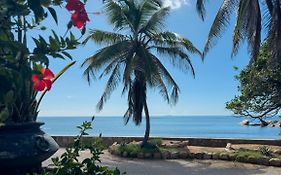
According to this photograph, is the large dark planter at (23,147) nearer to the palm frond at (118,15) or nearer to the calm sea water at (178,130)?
the calm sea water at (178,130)

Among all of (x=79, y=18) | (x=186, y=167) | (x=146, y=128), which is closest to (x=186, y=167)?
(x=186, y=167)

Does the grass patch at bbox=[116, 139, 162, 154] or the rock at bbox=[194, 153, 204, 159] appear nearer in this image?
the rock at bbox=[194, 153, 204, 159]

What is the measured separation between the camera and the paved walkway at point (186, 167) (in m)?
8.84

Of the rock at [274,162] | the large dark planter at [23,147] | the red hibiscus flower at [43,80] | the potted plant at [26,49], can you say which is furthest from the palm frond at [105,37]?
the red hibiscus flower at [43,80]

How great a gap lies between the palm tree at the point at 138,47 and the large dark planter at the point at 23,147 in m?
9.19

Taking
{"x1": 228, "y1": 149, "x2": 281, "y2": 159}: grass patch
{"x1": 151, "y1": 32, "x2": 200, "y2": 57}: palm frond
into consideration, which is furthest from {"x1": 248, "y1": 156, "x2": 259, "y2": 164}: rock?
{"x1": 151, "y1": 32, "x2": 200, "y2": 57}: palm frond

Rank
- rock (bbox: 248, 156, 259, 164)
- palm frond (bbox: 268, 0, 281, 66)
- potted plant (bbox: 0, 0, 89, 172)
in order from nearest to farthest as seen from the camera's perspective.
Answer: potted plant (bbox: 0, 0, 89, 172) → palm frond (bbox: 268, 0, 281, 66) → rock (bbox: 248, 156, 259, 164)

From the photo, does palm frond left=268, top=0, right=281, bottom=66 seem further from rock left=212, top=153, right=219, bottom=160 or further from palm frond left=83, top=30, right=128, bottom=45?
palm frond left=83, top=30, right=128, bottom=45

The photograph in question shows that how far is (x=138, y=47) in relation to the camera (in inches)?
495

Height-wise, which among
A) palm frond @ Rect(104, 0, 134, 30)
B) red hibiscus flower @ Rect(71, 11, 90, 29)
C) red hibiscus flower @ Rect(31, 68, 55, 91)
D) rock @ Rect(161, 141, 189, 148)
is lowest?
rock @ Rect(161, 141, 189, 148)

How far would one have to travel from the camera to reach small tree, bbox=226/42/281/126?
11180 millimetres

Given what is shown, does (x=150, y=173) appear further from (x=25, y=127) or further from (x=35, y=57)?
(x=35, y=57)

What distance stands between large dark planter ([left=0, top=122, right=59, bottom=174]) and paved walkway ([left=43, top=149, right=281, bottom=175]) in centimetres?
511

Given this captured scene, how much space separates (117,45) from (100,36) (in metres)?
0.84
